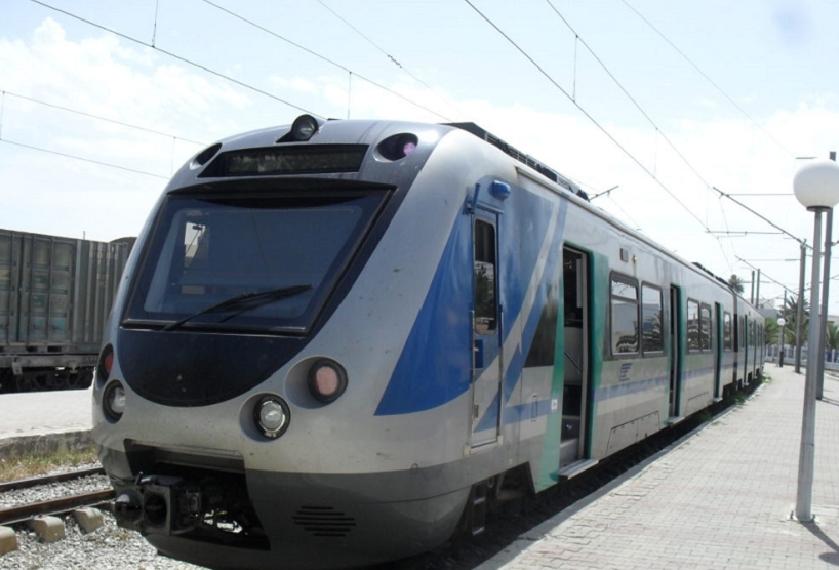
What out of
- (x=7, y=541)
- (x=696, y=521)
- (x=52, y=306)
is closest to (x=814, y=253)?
(x=696, y=521)

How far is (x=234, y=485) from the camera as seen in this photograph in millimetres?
5016

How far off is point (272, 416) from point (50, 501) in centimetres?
377

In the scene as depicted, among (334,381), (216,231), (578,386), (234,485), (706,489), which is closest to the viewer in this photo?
(334,381)

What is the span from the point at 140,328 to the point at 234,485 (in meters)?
1.14

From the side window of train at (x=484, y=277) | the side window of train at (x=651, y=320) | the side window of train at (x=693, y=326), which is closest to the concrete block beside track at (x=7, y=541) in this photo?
the side window of train at (x=484, y=277)

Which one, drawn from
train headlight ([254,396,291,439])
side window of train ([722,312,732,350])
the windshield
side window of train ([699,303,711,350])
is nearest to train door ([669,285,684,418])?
side window of train ([699,303,711,350])

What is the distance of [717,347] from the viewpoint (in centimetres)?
1794

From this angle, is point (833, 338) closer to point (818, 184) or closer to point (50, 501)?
point (818, 184)

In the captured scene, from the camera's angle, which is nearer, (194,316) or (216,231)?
(194,316)

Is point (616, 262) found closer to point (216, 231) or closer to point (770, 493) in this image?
point (770, 493)

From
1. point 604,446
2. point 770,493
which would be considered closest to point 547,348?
point 604,446

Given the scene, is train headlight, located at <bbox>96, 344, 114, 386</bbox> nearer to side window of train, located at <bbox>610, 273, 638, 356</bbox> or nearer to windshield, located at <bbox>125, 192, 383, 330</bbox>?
windshield, located at <bbox>125, 192, 383, 330</bbox>

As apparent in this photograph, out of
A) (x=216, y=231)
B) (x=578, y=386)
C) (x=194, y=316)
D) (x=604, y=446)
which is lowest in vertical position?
Answer: (x=604, y=446)

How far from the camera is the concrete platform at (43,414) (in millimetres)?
10742
